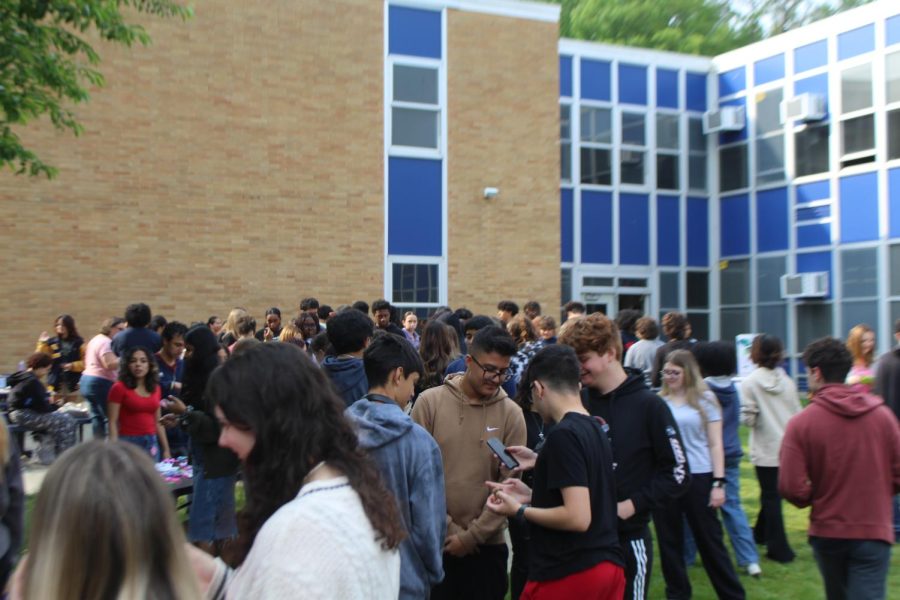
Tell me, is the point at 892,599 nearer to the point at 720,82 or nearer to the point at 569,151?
the point at 569,151

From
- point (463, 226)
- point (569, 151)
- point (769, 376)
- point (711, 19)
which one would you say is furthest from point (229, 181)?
point (711, 19)

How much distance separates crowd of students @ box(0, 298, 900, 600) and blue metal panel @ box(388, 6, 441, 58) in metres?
8.64

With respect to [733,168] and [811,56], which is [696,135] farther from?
[811,56]

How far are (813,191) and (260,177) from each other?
1280 cm

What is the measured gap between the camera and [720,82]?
22953 mm

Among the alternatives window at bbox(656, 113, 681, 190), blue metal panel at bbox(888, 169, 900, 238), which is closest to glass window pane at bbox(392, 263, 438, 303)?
window at bbox(656, 113, 681, 190)

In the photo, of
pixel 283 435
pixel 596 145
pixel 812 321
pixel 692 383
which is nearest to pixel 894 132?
pixel 812 321

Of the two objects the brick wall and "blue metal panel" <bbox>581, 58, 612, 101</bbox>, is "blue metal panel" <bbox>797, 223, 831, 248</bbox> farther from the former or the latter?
the brick wall

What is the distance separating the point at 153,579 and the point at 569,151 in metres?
20.0

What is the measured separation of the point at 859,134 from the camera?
20172 mm

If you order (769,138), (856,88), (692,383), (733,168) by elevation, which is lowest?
(692,383)

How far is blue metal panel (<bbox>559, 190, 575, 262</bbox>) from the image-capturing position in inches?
824

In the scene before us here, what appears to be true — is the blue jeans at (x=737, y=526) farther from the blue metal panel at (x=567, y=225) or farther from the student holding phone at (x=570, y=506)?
the blue metal panel at (x=567, y=225)

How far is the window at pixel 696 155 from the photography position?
2293cm
